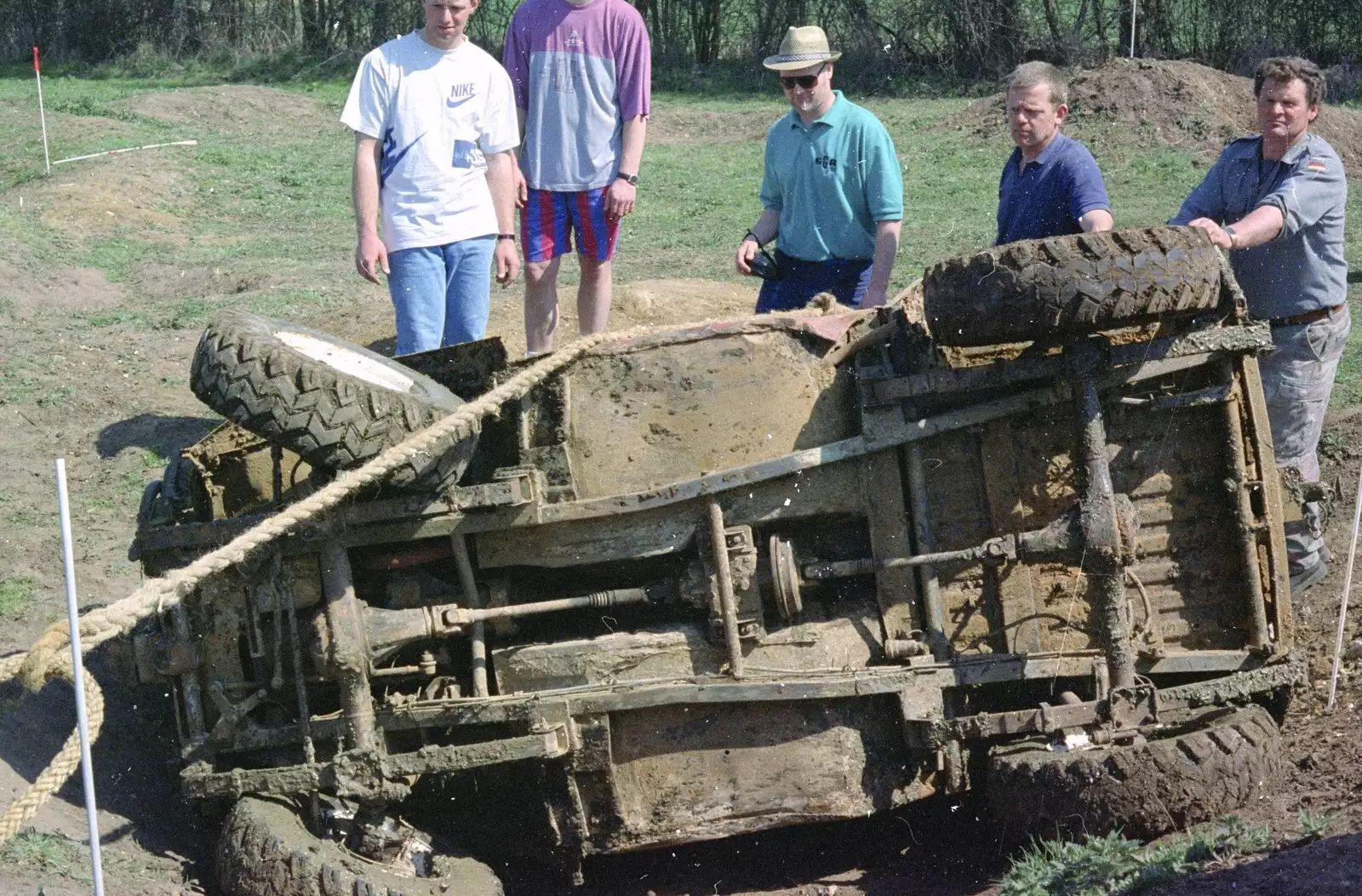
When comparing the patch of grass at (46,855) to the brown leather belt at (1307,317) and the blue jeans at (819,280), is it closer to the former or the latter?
the blue jeans at (819,280)

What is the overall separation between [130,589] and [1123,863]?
182 inches

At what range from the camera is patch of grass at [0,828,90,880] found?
16.2ft

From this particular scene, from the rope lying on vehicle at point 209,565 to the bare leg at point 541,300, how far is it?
218 cm

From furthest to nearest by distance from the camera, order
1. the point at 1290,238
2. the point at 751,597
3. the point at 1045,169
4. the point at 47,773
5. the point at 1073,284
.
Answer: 1. the point at 1045,169
2. the point at 1290,238
3. the point at 751,597
4. the point at 1073,284
5. the point at 47,773

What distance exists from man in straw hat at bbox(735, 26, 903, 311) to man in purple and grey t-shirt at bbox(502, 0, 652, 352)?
0.73 metres

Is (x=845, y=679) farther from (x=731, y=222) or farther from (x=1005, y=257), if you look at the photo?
(x=731, y=222)

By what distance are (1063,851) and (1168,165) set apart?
12363mm

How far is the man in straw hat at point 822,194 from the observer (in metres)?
6.95

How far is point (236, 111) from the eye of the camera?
1928 centimetres

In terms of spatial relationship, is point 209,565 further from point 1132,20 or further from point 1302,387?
point 1132,20

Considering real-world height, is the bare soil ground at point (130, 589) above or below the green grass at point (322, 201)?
below

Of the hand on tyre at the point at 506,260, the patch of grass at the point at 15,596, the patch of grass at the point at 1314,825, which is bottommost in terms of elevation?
Answer: the patch of grass at the point at 1314,825

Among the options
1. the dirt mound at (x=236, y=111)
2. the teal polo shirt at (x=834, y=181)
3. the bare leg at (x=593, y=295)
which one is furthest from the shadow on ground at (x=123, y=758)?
the dirt mound at (x=236, y=111)

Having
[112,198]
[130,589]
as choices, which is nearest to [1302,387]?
[130,589]
